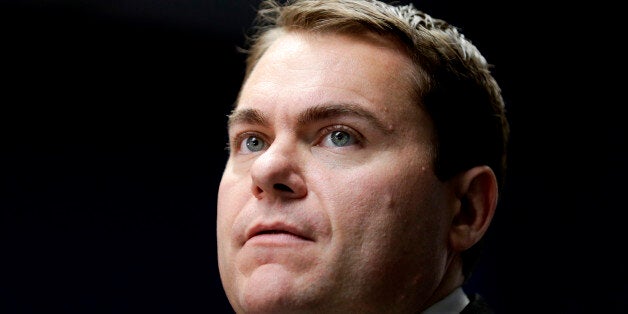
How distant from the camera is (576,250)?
105 inches

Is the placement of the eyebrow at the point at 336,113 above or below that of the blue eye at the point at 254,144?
below

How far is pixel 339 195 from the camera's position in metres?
1.64

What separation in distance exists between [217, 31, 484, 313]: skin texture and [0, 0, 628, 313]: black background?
99 centimetres

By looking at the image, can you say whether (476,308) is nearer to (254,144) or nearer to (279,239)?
(279,239)

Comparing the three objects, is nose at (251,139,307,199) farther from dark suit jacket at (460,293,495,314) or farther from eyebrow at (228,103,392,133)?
dark suit jacket at (460,293,495,314)

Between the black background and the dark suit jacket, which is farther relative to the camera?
the black background

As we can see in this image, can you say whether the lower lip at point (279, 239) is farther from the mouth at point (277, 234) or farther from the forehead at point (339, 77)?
the forehead at point (339, 77)

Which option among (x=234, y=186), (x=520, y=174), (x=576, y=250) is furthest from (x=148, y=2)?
(x=576, y=250)

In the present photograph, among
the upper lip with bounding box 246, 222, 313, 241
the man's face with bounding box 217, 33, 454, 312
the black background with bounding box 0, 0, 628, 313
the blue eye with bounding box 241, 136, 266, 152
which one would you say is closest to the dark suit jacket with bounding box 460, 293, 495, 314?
the man's face with bounding box 217, 33, 454, 312

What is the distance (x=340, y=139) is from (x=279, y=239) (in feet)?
0.87

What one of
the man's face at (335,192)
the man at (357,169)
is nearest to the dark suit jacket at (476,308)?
the man at (357,169)

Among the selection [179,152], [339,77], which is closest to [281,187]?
[339,77]

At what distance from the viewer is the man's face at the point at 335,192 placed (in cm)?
162

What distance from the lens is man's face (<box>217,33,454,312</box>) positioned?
1619mm
